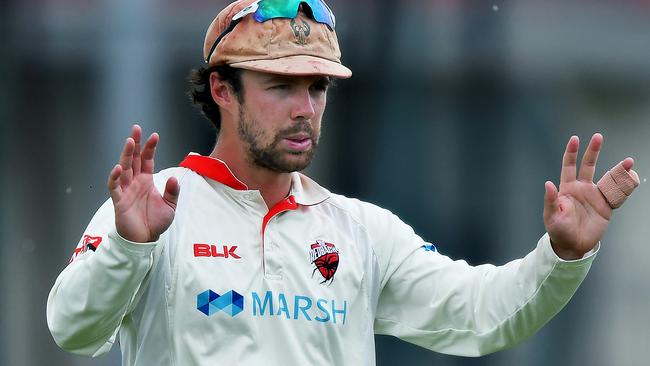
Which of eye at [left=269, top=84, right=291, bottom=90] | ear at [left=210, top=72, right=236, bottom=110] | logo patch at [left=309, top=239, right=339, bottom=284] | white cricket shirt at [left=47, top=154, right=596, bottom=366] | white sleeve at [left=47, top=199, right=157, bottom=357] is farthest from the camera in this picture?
ear at [left=210, top=72, right=236, bottom=110]

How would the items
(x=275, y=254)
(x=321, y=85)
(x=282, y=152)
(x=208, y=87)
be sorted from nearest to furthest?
(x=275, y=254), (x=282, y=152), (x=321, y=85), (x=208, y=87)

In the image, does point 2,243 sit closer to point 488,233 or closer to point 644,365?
point 488,233

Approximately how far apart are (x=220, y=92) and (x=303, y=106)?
0.33 meters

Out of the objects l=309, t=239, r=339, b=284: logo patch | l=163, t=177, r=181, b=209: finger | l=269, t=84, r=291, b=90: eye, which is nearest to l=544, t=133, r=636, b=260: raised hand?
l=309, t=239, r=339, b=284: logo patch

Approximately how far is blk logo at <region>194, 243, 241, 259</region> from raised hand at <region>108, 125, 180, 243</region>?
0.22 metres

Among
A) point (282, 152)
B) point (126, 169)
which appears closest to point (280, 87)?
point (282, 152)

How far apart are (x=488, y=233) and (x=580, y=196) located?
8.64 feet

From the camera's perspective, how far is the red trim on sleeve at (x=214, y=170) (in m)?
3.77

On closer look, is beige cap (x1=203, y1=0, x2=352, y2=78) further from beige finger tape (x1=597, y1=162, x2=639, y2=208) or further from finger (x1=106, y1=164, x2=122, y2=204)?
beige finger tape (x1=597, y1=162, x2=639, y2=208)

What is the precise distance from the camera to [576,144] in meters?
3.48

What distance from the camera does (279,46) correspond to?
3.78 meters

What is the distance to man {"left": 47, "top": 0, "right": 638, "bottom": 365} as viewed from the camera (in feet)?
11.1

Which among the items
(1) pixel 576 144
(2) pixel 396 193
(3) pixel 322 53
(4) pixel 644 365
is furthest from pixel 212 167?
(4) pixel 644 365

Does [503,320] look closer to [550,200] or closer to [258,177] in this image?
[550,200]
